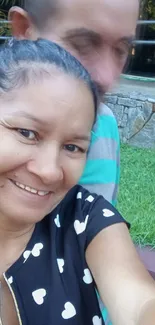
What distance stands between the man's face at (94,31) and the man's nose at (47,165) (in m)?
0.35

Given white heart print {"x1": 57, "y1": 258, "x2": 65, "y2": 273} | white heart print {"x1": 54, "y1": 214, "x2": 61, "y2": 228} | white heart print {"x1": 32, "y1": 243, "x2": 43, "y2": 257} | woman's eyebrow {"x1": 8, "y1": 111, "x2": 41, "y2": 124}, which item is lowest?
white heart print {"x1": 57, "y1": 258, "x2": 65, "y2": 273}

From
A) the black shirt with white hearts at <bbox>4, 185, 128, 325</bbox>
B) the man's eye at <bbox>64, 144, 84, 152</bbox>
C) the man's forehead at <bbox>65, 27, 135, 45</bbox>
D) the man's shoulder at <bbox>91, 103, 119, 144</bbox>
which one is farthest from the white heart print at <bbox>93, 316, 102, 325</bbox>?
the man's forehead at <bbox>65, 27, 135, 45</bbox>

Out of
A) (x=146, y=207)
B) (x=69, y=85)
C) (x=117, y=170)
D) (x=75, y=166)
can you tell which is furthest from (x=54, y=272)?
(x=146, y=207)

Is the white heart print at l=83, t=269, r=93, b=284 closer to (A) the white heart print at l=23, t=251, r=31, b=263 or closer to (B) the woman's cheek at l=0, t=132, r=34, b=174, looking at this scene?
(A) the white heart print at l=23, t=251, r=31, b=263

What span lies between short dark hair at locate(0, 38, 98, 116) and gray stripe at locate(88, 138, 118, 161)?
0.48 meters

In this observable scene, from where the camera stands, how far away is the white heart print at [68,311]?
1.23 meters

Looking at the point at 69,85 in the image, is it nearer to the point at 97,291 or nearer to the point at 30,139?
the point at 30,139

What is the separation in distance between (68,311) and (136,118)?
5.87 meters

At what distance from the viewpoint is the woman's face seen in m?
1.14

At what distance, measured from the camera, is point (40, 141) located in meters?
1.16

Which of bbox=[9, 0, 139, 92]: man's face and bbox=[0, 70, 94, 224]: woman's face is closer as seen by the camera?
bbox=[0, 70, 94, 224]: woman's face

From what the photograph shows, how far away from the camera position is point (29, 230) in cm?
131

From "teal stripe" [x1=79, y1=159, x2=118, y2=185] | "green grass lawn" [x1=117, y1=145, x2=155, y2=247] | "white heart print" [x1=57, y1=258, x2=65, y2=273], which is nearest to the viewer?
"white heart print" [x1=57, y1=258, x2=65, y2=273]

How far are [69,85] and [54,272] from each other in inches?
16.5
